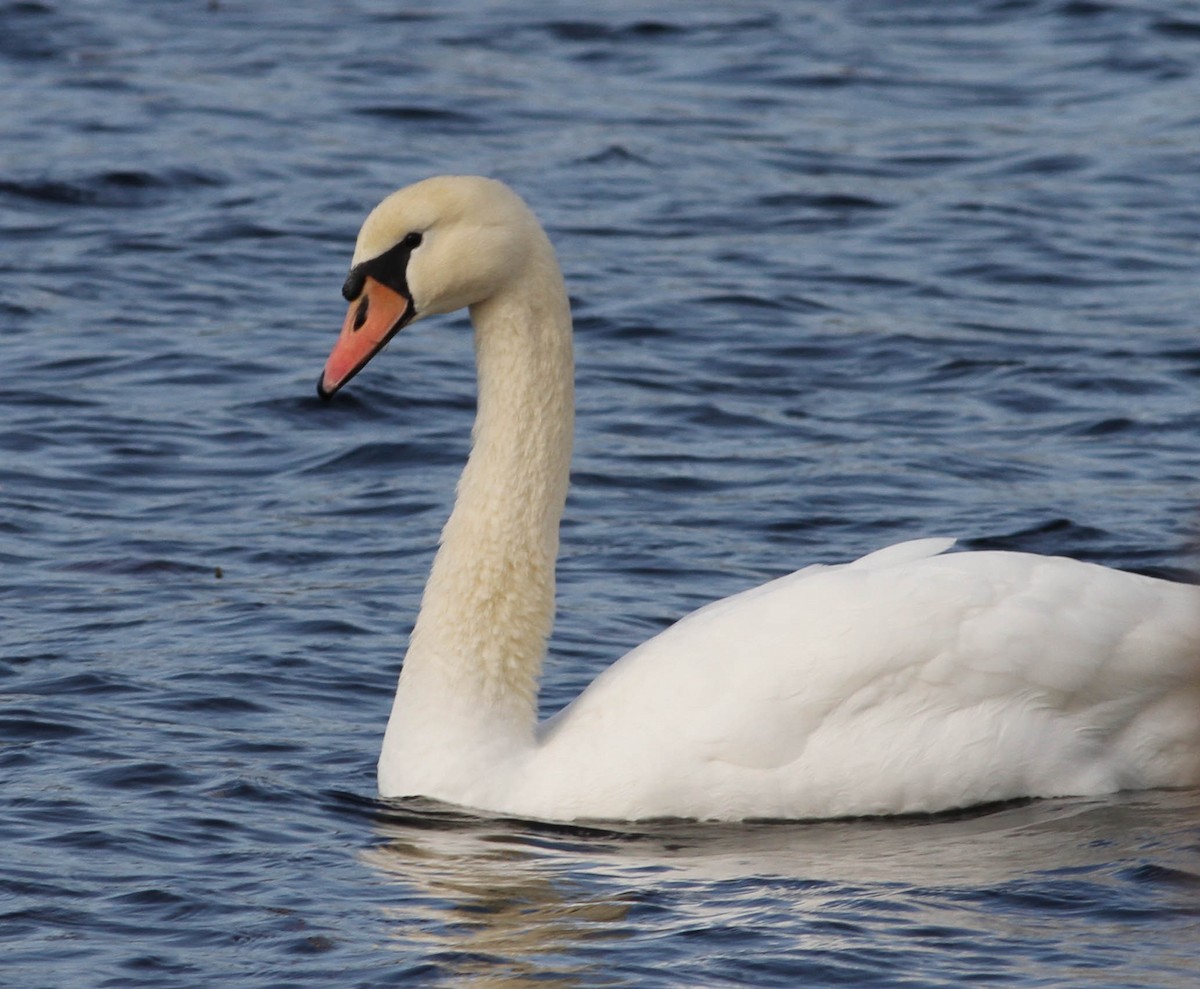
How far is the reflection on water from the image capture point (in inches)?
257

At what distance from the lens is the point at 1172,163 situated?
56.2 feet

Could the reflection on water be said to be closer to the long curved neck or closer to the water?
the water

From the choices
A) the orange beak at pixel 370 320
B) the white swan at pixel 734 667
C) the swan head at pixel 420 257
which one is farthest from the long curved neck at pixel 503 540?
the orange beak at pixel 370 320

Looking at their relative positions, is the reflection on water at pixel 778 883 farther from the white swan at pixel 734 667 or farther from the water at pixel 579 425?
the white swan at pixel 734 667

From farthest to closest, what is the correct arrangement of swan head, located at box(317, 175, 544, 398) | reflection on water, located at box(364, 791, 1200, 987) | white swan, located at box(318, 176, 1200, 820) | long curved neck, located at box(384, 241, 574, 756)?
long curved neck, located at box(384, 241, 574, 756) < swan head, located at box(317, 175, 544, 398) < white swan, located at box(318, 176, 1200, 820) < reflection on water, located at box(364, 791, 1200, 987)

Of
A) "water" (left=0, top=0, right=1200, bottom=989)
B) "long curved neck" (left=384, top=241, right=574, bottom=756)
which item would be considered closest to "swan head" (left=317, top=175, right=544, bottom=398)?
"long curved neck" (left=384, top=241, right=574, bottom=756)

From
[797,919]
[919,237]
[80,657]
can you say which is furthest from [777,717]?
[919,237]

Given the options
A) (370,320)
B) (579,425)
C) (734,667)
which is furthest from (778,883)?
(579,425)

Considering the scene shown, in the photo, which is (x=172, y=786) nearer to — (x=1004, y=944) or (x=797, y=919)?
(x=797, y=919)

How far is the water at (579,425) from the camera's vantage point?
6.79 meters

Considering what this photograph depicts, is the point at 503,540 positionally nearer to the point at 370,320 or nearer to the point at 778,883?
the point at 370,320

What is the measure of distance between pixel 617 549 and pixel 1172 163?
26.2ft

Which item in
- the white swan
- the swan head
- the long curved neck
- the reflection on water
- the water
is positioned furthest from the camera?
the long curved neck

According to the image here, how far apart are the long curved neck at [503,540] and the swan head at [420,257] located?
14cm
